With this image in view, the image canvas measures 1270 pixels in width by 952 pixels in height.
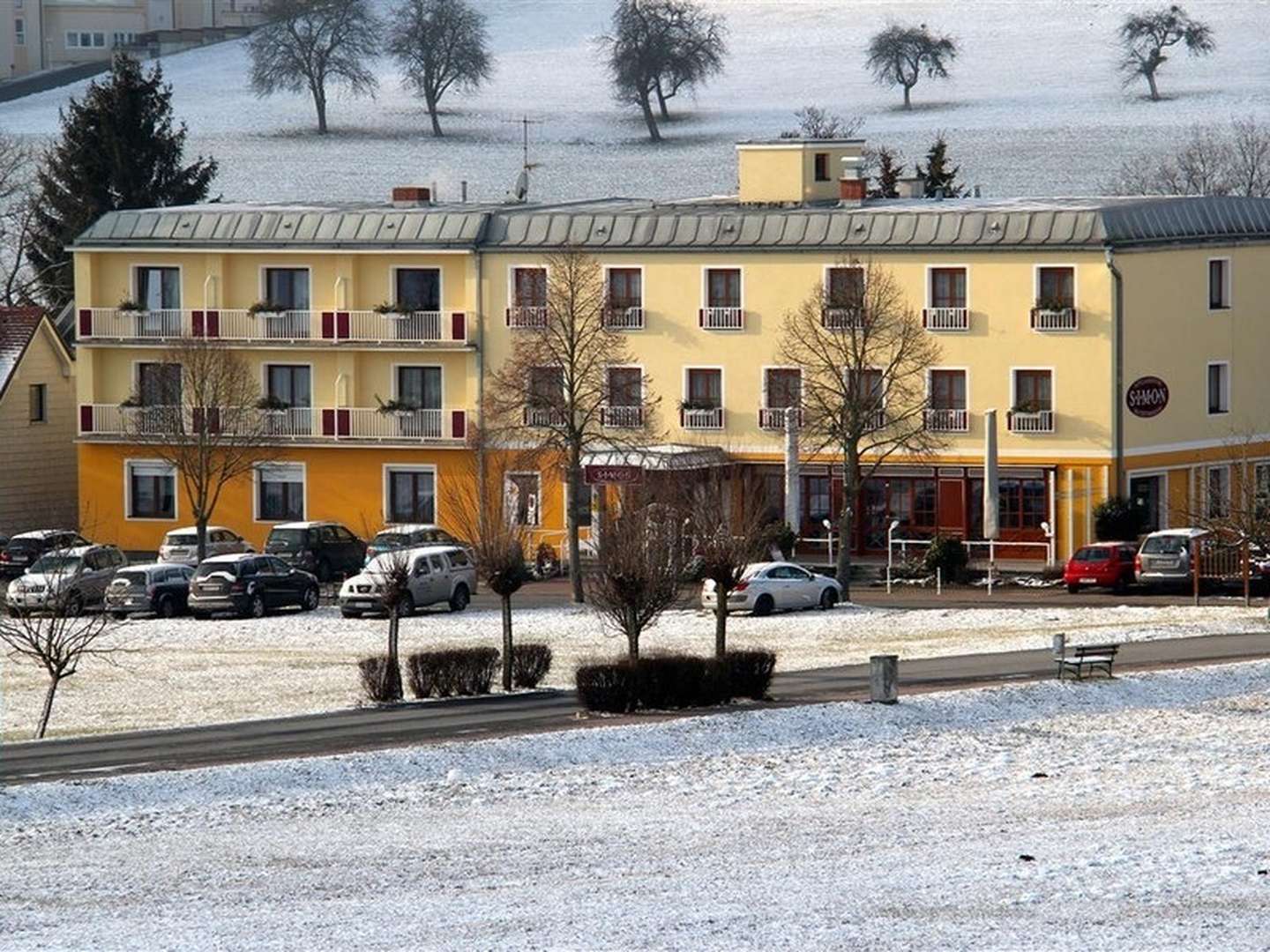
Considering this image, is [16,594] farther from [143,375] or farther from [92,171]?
[92,171]

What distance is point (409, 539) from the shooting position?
73438 millimetres

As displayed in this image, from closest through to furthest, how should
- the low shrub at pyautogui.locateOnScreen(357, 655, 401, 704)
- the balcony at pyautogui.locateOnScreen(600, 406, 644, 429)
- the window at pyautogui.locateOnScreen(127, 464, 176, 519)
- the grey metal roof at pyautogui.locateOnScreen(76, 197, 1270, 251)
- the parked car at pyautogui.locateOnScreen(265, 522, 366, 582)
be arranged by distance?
the low shrub at pyautogui.locateOnScreen(357, 655, 401, 704) < the parked car at pyautogui.locateOnScreen(265, 522, 366, 582) < the grey metal roof at pyautogui.locateOnScreen(76, 197, 1270, 251) < the balcony at pyautogui.locateOnScreen(600, 406, 644, 429) < the window at pyautogui.locateOnScreen(127, 464, 176, 519)

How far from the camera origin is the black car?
6650 centimetres

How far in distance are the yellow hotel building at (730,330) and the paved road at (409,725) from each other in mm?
21838

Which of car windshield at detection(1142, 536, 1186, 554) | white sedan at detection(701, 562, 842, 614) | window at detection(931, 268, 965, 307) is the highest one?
window at detection(931, 268, 965, 307)

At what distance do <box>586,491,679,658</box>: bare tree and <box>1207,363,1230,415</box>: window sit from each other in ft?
102

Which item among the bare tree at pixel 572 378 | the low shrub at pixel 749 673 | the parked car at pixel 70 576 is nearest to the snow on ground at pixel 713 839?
the low shrub at pixel 749 673

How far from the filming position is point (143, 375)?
83062mm

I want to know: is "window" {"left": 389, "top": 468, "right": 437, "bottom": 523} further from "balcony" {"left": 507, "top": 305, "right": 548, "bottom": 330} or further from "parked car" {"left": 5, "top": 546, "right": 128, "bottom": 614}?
"parked car" {"left": 5, "top": 546, "right": 128, "bottom": 614}

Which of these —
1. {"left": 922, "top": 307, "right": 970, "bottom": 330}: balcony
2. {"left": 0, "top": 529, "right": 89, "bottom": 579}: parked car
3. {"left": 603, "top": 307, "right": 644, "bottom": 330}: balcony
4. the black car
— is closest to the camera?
the black car

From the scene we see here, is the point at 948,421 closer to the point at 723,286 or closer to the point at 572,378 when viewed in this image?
the point at 723,286

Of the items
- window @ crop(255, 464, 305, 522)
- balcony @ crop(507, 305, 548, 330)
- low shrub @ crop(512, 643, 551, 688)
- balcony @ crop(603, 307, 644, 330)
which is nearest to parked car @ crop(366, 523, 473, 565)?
balcony @ crop(507, 305, 548, 330)

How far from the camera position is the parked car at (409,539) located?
72.3 m

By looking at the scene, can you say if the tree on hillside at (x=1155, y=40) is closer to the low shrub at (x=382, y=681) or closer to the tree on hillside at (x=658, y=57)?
the tree on hillside at (x=658, y=57)
